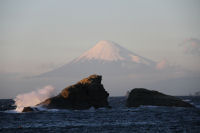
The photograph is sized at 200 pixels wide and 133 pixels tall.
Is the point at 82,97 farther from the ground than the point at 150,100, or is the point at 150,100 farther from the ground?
the point at 82,97

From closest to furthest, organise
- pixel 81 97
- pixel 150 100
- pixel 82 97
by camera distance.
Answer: pixel 81 97
pixel 82 97
pixel 150 100

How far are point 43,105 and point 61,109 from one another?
3358 millimetres

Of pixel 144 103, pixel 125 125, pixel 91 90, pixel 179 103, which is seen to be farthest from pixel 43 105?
pixel 125 125

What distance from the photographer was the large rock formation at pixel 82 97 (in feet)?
257

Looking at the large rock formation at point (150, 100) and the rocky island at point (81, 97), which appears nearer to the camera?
the rocky island at point (81, 97)

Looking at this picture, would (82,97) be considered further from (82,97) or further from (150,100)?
(150,100)

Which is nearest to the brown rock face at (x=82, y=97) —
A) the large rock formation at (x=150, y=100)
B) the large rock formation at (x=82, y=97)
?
the large rock formation at (x=82, y=97)

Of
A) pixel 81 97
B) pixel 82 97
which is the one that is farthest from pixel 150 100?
pixel 81 97

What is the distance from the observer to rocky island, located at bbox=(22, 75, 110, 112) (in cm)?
7812

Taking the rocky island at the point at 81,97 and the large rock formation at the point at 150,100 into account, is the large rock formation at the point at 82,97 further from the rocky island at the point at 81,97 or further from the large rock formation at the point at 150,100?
the large rock formation at the point at 150,100

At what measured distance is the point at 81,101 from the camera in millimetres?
80688

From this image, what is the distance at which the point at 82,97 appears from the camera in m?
80.4

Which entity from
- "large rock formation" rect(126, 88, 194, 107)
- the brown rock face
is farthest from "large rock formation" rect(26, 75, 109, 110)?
"large rock formation" rect(126, 88, 194, 107)

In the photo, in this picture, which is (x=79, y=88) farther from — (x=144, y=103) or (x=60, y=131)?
(x=60, y=131)
